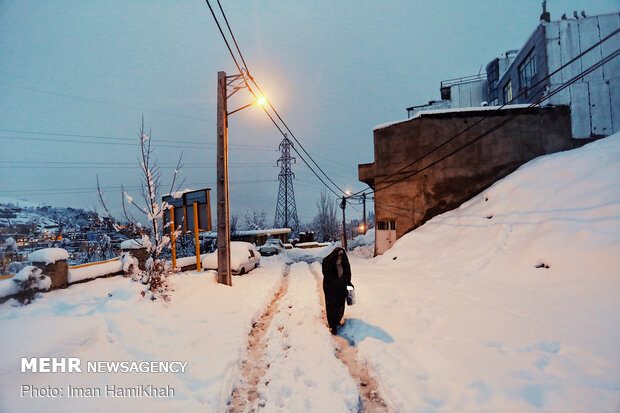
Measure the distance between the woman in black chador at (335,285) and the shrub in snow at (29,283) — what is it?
7.80 meters

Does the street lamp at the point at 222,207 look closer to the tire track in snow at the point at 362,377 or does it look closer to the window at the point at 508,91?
the tire track in snow at the point at 362,377

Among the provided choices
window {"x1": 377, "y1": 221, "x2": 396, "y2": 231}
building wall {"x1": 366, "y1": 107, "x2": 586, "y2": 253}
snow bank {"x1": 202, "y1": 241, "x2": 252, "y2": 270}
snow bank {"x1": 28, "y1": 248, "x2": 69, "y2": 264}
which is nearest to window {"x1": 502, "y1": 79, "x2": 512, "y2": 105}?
building wall {"x1": 366, "y1": 107, "x2": 586, "y2": 253}

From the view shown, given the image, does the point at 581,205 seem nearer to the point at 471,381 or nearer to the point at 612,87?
the point at 471,381

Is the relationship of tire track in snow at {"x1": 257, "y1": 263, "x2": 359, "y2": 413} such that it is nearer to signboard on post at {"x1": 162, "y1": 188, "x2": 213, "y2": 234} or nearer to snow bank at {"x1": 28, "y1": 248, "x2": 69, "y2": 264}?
signboard on post at {"x1": 162, "y1": 188, "x2": 213, "y2": 234}

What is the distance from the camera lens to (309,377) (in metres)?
3.76

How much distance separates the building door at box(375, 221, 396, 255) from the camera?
56.7 feet

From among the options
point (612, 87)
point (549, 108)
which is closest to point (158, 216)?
point (549, 108)

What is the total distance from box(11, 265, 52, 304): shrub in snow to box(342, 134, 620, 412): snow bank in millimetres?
Result: 8346

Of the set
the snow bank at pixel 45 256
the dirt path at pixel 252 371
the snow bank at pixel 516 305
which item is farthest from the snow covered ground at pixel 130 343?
the snow bank at pixel 516 305

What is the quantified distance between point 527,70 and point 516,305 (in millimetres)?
21833

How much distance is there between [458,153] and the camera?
50.5 ft

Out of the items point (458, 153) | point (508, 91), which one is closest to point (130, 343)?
point (458, 153)

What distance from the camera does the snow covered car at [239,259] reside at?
11.1 meters

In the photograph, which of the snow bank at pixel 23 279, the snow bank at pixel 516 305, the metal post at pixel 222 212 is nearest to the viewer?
the snow bank at pixel 516 305
